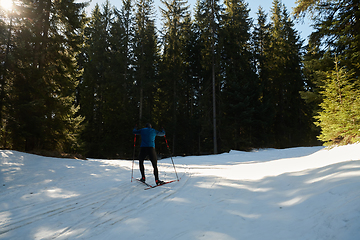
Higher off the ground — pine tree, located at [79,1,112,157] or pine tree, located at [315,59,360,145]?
pine tree, located at [79,1,112,157]

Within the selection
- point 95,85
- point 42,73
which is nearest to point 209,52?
point 95,85

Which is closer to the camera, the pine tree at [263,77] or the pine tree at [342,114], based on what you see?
the pine tree at [342,114]

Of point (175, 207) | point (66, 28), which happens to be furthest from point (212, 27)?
point (175, 207)

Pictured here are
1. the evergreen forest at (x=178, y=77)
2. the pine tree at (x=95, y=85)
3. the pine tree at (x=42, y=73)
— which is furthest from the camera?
the pine tree at (x=95, y=85)

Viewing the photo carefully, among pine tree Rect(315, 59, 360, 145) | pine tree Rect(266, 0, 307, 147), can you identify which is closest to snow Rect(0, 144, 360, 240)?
pine tree Rect(315, 59, 360, 145)

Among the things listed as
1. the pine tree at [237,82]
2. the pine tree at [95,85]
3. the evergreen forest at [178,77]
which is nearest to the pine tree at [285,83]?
the evergreen forest at [178,77]

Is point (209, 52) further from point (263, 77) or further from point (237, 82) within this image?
point (263, 77)

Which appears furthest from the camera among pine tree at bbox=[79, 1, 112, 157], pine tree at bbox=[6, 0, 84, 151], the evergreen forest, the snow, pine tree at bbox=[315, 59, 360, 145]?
pine tree at bbox=[79, 1, 112, 157]

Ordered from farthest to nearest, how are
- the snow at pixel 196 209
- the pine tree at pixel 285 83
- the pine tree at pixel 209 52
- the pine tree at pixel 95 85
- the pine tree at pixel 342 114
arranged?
the pine tree at pixel 285 83, the pine tree at pixel 95 85, the pine tree at pixel 209 52, the pine tree at pixel 342 114, the snow at pixel 196 209

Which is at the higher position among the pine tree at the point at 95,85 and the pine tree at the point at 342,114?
the pine tree at the point at 95,85

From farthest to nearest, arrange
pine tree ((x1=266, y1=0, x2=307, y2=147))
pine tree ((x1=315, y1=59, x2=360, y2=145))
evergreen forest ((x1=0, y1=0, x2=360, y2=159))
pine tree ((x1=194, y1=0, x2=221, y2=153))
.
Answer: pine tree ((x1=266, y1=0, x2=307, y2=147)) < pine tree ((x1=194, y1=0, x2=221, y2=153)) < evergreen forest ((x1=0, y1=0, x2=360, y2=159)) < pine tree ((x1=315, y1=59, x2=360, y2=145))

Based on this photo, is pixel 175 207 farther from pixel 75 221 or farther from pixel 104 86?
pixel 104 86

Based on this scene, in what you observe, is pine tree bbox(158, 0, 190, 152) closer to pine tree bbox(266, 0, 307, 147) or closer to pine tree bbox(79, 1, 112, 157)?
pine tree bbox(79, 1, 112, 157)

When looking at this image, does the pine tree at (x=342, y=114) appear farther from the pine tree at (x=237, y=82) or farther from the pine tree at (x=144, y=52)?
the pine tree at (x=144, y=52)
